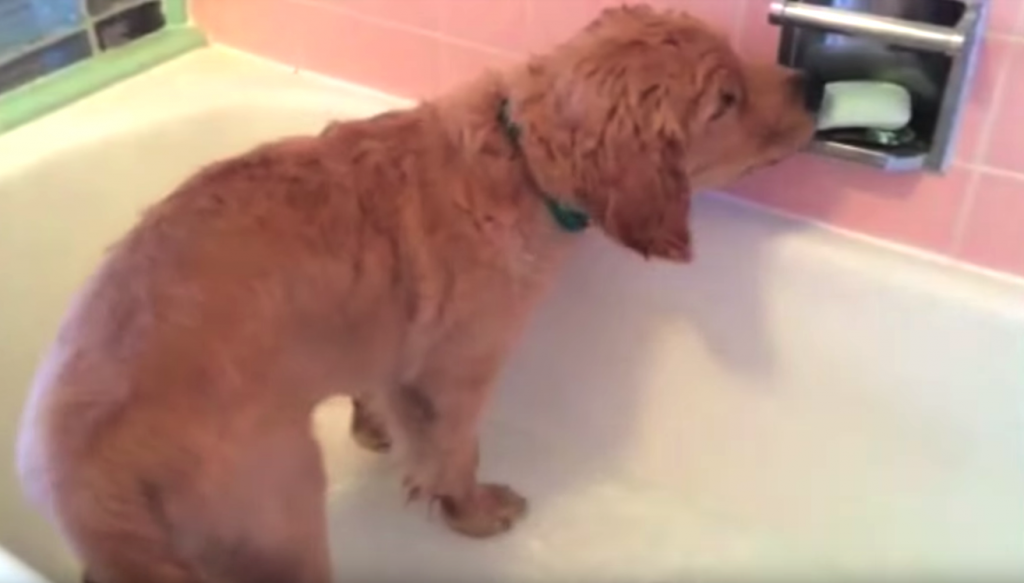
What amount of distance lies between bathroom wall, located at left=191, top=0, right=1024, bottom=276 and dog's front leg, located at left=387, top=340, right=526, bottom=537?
1.31 feet

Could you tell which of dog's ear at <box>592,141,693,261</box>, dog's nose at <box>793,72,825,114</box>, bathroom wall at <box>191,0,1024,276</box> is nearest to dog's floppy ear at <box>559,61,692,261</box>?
dog's ear at <box>592,141,693,261</box>

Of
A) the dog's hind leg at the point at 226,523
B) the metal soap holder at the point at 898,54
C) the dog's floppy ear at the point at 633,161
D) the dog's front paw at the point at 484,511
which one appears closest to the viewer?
the dog's hind leg at the point at 226,523

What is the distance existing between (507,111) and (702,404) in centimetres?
53

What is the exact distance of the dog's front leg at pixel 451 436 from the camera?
137 centimetres

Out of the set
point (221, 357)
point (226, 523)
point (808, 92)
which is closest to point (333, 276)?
point (221, 357)

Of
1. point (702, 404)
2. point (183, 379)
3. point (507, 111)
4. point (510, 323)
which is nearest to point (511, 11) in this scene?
point (507, 111)

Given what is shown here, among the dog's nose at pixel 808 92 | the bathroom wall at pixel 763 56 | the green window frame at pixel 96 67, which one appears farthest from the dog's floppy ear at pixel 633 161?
the green window frame at pixel 96 67

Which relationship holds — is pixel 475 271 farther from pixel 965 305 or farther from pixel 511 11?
pixel 965 305

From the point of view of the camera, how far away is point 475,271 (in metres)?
1.30

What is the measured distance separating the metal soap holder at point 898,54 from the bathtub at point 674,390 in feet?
0.42

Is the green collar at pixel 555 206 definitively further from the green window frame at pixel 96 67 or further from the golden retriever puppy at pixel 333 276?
the green window frame at pixel 96 67

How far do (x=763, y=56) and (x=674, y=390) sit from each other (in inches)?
17.7

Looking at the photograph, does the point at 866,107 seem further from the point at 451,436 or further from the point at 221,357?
the point at 221,357

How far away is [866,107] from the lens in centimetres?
133
